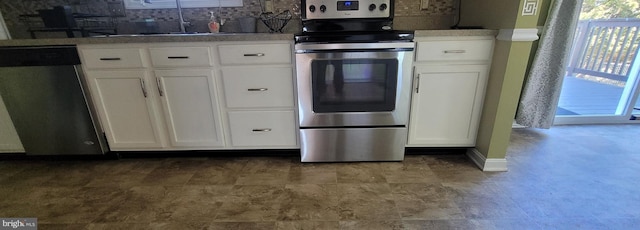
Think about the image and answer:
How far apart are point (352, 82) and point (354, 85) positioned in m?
0.02

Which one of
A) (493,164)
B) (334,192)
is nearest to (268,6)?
(334,192)

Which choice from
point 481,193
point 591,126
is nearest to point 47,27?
point 481,193

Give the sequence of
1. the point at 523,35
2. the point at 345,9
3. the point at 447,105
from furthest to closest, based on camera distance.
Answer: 1. the point at 345,9
2. the point at 447,105
3. the point at 523,35

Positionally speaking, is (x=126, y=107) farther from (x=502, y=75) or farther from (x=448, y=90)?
(x=502, y=75)

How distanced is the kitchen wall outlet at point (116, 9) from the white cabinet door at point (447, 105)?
2.31 metres

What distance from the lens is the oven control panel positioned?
1.83m

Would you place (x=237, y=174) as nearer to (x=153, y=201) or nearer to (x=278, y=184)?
(x=278, y=184)

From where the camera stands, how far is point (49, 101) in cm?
172

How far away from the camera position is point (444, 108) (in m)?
1.74

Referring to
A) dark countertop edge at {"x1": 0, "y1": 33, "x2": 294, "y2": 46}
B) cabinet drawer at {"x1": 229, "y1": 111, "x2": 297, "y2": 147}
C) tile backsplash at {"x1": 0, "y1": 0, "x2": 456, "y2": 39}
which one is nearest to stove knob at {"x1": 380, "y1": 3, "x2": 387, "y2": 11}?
tile backsplash at {"x1": 0, "y1": 0, "x2": 456, "y2": 39}

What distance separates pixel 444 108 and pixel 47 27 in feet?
9.93

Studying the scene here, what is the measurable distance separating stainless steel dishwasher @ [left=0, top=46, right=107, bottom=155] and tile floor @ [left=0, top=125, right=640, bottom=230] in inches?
6.9

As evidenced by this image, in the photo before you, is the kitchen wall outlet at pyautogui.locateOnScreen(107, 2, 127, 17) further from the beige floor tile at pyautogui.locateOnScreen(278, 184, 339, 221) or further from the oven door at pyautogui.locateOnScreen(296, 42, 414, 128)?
the beige floor tile at pyautogui.locateOnScreen(278, 184, 339, 221)

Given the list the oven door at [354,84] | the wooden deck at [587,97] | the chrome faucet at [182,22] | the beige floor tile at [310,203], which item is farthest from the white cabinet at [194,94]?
the wooden deck at [587,97]
